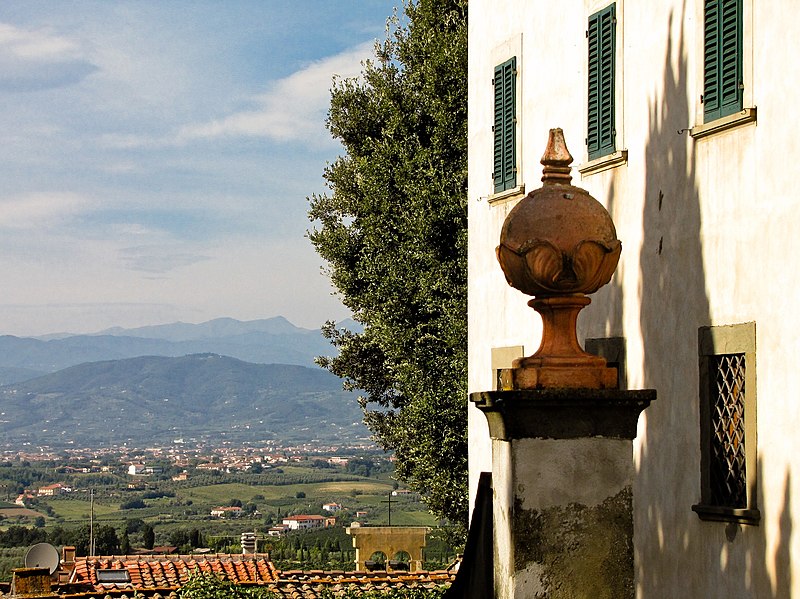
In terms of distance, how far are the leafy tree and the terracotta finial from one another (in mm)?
12311

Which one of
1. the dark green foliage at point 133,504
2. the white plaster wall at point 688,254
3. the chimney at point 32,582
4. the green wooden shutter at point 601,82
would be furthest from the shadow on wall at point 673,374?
the dark green foliage at point 133,504

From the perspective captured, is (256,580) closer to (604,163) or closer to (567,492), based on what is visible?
(604,163)

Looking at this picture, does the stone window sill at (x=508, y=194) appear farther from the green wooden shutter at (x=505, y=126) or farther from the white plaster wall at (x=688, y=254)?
the white plaster wall at (x=688, y=254)

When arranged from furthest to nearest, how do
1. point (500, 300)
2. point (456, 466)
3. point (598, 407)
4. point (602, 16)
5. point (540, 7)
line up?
point (456, 466) → point (500, 300) → point (540, 7) → point (602, 16) → point (598, 407)

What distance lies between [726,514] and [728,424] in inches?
24.6

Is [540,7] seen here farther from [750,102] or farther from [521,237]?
[521,237]

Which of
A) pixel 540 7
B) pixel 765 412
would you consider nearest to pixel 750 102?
pixel 765 412

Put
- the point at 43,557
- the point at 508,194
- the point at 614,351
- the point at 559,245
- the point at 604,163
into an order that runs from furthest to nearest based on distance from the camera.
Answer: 1. the point at 43,557
2. the point at 508,194
3. the point at 604,163
4. the point at 614,351
5. the point at 559,245

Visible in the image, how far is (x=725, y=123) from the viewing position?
908 cm

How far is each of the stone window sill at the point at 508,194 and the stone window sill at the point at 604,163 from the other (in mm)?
1531

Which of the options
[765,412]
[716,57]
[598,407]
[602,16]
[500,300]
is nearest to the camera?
[598,407]

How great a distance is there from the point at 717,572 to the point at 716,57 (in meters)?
3.49

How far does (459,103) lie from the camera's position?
790 inches

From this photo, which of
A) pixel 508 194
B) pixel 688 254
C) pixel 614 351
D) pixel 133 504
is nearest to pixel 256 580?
pixel 508 194
